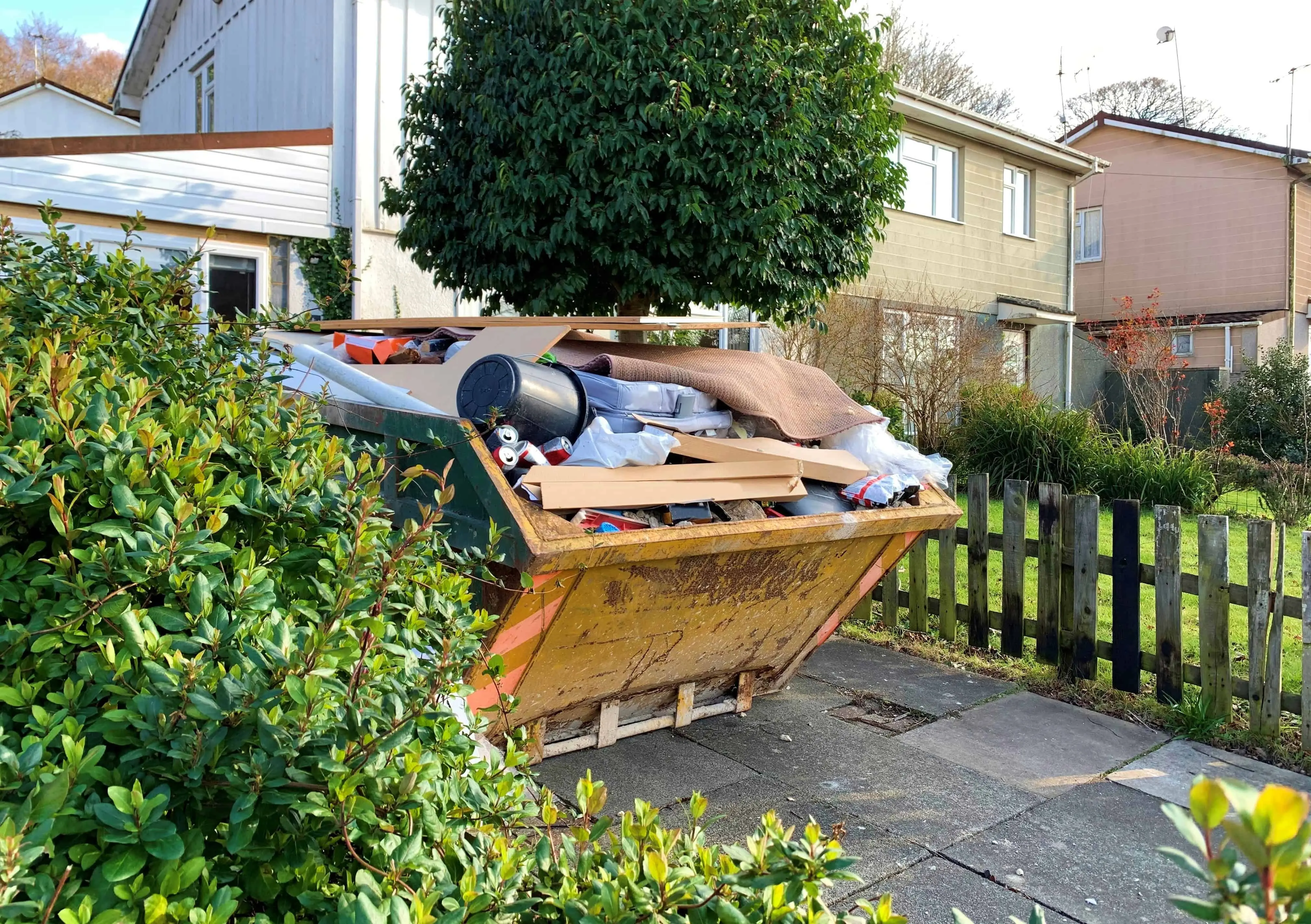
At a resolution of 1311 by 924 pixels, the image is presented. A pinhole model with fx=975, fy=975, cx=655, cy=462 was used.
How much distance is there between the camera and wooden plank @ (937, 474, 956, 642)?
5762 millimetres

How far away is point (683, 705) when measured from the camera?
14.0 feet

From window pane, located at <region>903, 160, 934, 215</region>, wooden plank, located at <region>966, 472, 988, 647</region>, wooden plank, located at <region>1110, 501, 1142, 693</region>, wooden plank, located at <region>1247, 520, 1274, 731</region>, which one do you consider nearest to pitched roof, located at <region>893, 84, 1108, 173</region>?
window pane, located at <region>903, 160, 934, 215</region>

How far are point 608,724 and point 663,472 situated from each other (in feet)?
4.00

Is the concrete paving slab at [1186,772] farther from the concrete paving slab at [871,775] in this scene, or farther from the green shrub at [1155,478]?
the green shrub at [1155,478]

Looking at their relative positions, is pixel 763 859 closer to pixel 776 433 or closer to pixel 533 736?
pixel 533 736

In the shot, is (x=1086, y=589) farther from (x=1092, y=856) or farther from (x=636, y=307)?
(x=636, y=307)

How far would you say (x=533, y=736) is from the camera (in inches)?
143

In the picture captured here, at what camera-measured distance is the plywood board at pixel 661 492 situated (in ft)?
10.3

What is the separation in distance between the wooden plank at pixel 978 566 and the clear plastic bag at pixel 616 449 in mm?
2840

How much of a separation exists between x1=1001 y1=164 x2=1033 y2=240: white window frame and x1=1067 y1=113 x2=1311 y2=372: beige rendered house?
438 cm

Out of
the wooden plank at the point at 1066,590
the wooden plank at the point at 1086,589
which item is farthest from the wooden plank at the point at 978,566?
the wooden plank at the point at 1086,589

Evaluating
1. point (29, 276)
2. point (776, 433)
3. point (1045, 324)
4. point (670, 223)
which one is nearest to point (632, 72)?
point (670, 223)

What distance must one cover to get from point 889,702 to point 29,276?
13.0 ft

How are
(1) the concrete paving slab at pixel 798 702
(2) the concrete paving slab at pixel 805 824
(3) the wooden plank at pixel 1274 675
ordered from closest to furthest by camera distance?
1. (2) the concrete paving slab at pixel 805 824
2. (3) the wooden plank at pixel 1274 675
3. (1) the concrete paving slab at pixel 798 702
